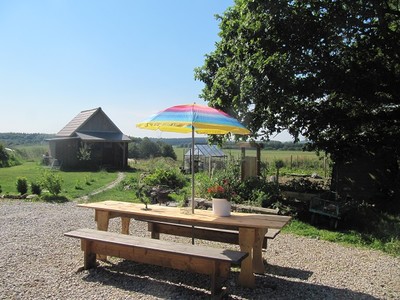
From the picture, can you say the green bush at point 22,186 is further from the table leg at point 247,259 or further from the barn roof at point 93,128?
the barn roof at point 93,128

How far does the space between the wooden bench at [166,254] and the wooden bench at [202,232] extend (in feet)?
3.48

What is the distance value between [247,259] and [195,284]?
0.83 m

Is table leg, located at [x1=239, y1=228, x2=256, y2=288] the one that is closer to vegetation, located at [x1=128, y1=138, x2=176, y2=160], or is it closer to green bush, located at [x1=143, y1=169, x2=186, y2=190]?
green bush, located at [x1=143, y1=169, x2=186, y2=190]

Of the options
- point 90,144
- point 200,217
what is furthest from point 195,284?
point 90,144

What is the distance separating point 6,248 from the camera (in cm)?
667

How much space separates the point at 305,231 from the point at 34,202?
926 centimetres

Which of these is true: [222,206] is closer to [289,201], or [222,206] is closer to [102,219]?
[102,219]

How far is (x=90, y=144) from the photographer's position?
94.1 ft

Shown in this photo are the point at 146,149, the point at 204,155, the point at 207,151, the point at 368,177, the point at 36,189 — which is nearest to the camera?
the point at 368,177

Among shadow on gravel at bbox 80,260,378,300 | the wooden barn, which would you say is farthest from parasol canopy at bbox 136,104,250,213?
the wooden barn

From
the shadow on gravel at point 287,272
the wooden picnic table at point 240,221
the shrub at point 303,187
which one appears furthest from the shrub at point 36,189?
the shadow on gravel at point 287,272

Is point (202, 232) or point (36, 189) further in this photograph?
point (36, 189)

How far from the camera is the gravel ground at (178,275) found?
466 cm

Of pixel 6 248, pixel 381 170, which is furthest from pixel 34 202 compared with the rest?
pixel 381 170
